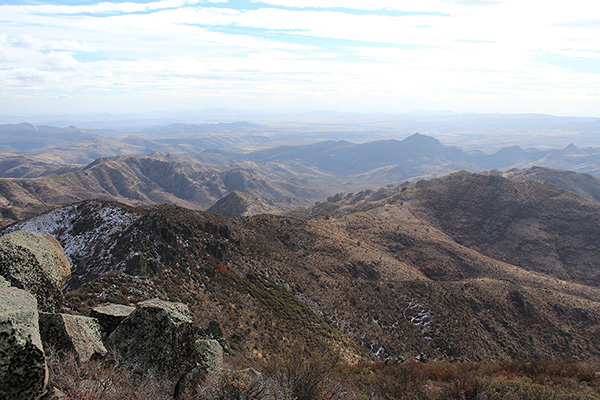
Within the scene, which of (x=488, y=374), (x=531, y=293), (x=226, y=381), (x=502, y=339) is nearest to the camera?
(x=226, y=381)

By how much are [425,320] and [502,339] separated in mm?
7233

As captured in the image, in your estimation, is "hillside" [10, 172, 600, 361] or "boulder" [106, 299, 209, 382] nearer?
"boulder" [106, 299, 209, 382]

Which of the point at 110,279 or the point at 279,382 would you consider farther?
the point at 110,279

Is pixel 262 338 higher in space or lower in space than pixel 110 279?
lower

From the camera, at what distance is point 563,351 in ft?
98.2

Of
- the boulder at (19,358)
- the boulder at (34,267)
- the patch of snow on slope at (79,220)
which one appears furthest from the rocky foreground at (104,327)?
the patch of snow on slope at (79,220)

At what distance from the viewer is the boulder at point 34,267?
322 inches

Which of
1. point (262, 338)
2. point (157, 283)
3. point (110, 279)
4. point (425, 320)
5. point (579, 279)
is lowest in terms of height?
point (579, 279)

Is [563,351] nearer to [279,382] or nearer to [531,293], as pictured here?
[531,293]

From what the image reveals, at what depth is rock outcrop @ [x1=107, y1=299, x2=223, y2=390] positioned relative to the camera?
27.2 ft

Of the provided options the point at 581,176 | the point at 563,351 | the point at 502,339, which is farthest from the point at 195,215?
the point at 581,176

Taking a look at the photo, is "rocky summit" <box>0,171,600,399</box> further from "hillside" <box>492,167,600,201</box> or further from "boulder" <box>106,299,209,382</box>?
"hillside" <box>492,167,600,201</box>

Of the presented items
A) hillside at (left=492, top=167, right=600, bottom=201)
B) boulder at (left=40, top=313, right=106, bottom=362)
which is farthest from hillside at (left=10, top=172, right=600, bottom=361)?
hillside at (left=492, top=167, right=600, bottom=201)

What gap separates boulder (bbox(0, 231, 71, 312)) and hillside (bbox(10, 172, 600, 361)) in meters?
4.21
